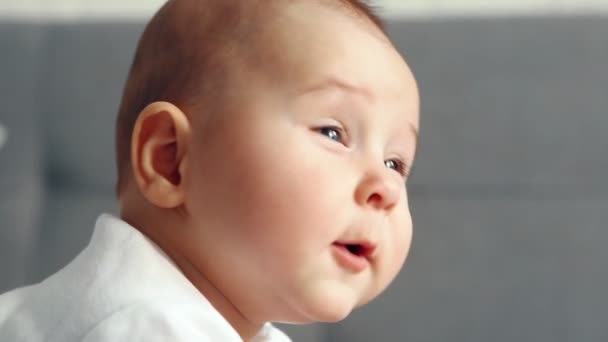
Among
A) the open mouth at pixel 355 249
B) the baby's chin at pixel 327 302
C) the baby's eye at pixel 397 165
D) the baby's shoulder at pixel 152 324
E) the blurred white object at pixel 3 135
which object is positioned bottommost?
the baby's shoulder at pixel 152 324

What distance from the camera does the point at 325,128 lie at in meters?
0.71

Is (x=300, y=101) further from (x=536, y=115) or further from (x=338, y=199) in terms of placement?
(x=536, y=115)

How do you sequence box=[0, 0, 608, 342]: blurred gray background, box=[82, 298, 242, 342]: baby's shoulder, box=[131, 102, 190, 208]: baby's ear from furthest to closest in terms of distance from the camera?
box=[0, 0, 608, 342]: blurred gray background < box=[131, 102, 190, 208]: baby's ear < box=[82, 298, 242, 342]: baby's shoulder

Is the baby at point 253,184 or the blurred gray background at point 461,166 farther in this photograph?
the blurred gray background at point 461,166

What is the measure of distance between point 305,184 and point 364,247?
2.9 inches

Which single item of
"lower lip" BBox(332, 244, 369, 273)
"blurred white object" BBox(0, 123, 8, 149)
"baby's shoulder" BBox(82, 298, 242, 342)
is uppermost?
"blurred white object" BBox(0, 123, 8, 149)

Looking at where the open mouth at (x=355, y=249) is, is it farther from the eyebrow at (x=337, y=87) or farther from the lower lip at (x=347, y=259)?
the eyebrow at (x=337, y=87)

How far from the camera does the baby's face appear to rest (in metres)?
0.68

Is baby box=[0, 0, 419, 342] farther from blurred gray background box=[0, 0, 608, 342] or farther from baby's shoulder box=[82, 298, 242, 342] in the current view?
blurred gray background box=[0, 0, 608, 342]

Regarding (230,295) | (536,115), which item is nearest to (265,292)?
(230,295)

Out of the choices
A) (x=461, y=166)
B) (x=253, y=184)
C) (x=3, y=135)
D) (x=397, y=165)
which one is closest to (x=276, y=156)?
(x=253, y=184)

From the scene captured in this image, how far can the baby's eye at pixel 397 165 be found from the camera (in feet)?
2.49

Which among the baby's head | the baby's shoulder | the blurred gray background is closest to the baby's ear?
the baby's head

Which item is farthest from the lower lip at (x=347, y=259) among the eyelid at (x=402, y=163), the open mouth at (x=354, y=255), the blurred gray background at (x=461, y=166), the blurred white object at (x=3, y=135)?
the blurred white object at (x=3, y=135)
